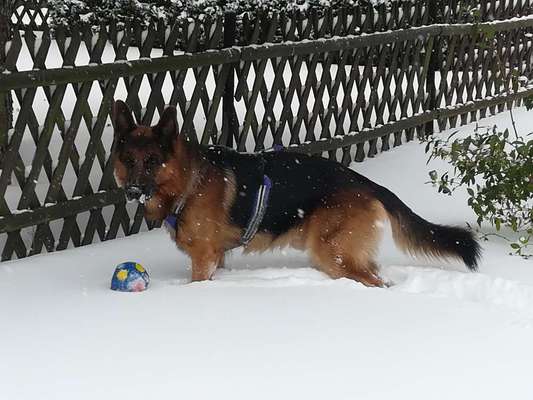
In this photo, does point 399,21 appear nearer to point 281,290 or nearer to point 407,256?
point 407,256

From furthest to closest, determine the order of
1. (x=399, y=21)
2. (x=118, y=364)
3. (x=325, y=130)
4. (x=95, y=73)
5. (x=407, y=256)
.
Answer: (x=399, y=21), (x=325, y=130), (x=95, y=73), (x=407, y=256), (x=118, y=364)

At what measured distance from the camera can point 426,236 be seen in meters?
4.82

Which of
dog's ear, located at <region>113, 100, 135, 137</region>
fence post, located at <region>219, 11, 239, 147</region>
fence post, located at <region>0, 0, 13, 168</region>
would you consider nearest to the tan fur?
dog's ear, located at <region>113, 100, 135, 137</region>

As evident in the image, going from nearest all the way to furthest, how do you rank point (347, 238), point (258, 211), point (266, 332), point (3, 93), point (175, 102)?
point (266, 332), point (347, 238), point (258, 211), point (3, 93), point (175, 102)

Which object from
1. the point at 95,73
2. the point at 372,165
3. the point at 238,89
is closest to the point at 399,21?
the point at 372,165

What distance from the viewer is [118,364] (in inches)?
139

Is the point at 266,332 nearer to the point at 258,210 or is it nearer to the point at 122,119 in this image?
the point at 258,210

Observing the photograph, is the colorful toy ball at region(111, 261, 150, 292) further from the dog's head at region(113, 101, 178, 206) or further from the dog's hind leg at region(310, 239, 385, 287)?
the dog's hind leg at region(310, 239, 385, 287)

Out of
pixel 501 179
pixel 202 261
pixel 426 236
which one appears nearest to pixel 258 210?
Answer: pixel 202 261

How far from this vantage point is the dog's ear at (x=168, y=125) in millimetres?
4465

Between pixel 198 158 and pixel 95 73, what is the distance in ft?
4.09

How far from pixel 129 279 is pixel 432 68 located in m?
5.71

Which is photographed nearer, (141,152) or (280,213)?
(141,152)

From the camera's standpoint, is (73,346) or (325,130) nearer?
(73,346)
